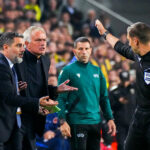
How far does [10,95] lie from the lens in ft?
13.1

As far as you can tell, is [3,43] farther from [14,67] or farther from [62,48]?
[62,48]

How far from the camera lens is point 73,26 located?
462 inches

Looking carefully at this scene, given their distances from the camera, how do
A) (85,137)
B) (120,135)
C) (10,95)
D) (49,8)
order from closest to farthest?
1. (10,95)
2. (85,137)
3. (120,135)
4. (49,8)

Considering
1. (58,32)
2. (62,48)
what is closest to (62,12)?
(58,32)

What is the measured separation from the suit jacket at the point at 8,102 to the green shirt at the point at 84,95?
3.18ft

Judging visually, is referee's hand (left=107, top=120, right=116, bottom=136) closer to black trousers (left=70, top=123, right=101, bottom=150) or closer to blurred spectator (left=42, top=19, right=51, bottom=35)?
black trousers (left=70, top=123, right=101, bottom=150)

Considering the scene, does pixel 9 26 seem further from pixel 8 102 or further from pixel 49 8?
pixel 8 102

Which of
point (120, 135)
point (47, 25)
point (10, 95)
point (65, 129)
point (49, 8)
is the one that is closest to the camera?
point (10, 95)

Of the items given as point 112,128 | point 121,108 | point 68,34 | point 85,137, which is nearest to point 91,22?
point 68,34

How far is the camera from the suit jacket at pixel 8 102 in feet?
13.1

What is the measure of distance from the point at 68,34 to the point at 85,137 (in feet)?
20.0

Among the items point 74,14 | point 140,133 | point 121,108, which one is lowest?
point 121,108

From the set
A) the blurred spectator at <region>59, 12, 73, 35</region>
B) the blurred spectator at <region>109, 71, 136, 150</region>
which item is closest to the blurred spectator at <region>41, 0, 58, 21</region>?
the blurred spectator at <region>59, 12, 73, 35</region>

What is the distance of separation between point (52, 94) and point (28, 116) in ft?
1.42
